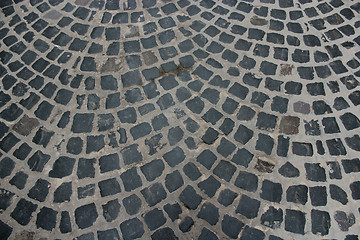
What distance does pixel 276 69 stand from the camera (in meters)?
3.79

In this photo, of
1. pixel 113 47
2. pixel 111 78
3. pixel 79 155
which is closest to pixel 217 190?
pixel 79 155

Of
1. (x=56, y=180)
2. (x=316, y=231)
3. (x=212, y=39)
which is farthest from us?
(x=212, y=39)

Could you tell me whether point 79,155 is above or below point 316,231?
above

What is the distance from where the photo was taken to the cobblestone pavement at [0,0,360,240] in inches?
121

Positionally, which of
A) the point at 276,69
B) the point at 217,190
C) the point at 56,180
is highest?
the point at 276,69

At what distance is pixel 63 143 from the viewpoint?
339 cm

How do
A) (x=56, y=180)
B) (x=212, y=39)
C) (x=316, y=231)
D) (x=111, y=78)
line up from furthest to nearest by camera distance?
(x=212, y=39) < (x=111, y=78) < (x=56, y=180) < (x=316, y=231)

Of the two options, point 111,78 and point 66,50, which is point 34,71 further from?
point 111,78

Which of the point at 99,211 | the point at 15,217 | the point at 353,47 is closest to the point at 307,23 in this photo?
the point at 353,47

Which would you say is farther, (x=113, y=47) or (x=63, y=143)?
(x=113, y=47)

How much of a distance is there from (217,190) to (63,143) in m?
1.47

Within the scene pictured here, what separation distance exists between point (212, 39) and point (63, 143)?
1.89m

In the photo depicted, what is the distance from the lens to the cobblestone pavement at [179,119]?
121 inches

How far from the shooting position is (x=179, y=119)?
3.50 metres
